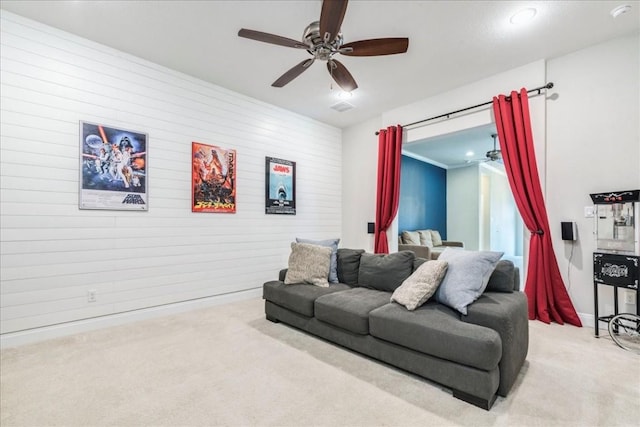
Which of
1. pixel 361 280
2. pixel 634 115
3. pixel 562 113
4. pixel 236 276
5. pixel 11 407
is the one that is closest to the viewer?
pixel 11 407

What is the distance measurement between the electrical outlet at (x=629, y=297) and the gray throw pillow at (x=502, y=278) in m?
1.60

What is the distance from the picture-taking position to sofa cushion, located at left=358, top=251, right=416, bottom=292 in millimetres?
2963

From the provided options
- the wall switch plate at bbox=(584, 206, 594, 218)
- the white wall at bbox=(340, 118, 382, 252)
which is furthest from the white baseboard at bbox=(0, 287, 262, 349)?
the wall switch plate at bbox=(584, 206, 594, 218)

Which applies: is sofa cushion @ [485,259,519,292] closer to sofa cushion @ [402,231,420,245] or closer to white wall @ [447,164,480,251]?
sofa cushion @ [402,231,420,245]

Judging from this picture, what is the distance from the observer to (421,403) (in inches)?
74.1

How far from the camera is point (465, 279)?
235 cm

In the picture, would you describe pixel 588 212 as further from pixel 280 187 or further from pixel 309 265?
pixel 280 187

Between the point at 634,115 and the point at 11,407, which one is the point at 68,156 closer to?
the point at 11,407

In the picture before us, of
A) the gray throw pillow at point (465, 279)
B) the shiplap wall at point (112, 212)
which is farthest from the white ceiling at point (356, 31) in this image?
the gray throw pillow at point (465, 279)

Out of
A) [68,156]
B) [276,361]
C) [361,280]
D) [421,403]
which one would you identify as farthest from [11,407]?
[361,280]

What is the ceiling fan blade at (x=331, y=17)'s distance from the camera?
1.96m

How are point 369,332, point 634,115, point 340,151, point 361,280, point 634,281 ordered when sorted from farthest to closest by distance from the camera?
point 340,151
point 361,280
point 634,115
point 634,281
point 369,332

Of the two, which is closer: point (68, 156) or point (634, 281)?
point (634, 281)

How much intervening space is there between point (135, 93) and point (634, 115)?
551 centimetres
